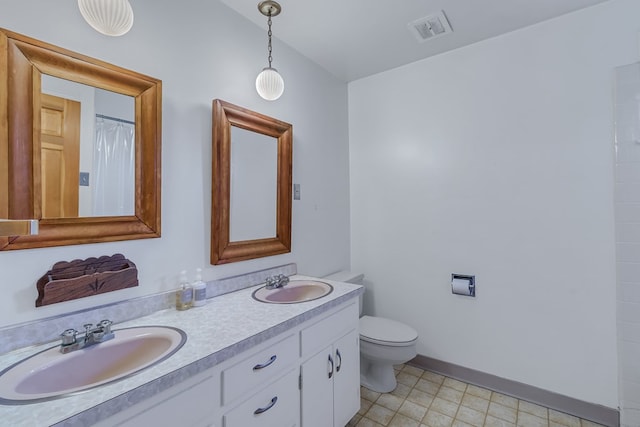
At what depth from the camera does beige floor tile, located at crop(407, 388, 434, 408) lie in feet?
6.43

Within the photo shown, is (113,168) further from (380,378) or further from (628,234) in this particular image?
(628,234)

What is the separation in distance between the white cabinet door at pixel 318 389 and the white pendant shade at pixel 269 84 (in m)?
1.41

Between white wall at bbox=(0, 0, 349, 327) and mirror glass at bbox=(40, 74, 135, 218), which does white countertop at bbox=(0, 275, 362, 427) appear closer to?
white wall at bbox=(0, 0, 349, 327)

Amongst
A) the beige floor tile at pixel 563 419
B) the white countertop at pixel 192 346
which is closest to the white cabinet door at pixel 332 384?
the white countertop at pixel 192 346

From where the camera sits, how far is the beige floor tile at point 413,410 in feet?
6.03

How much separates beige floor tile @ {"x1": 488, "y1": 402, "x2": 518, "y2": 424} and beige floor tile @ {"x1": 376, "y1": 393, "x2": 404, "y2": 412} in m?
0.55

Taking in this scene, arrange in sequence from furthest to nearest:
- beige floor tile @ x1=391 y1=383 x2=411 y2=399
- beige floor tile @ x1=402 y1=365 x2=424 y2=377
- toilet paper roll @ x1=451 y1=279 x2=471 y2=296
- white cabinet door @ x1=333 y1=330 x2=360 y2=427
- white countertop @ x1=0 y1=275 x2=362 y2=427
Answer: beige floor tile @ x1=402 y1=365 x2=424 y2=377
toilet paper roll @ x1=451 y1=279 x2=471 y2=296
beige floor tile @ x1=391 y1=383 x2=411 y2=399
white cabinet door @ x1=333 y1=330 x2=360 y2=427
white countertop @ x1=0 y1=275 x2=362 y2=427

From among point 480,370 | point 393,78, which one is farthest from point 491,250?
point 393,78

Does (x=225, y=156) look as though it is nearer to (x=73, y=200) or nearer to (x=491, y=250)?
(x=73, y=200)

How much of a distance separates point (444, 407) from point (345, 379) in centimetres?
79

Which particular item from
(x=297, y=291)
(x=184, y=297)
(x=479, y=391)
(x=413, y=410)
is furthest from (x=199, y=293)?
(x=479, y=391)

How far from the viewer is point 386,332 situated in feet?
6.82

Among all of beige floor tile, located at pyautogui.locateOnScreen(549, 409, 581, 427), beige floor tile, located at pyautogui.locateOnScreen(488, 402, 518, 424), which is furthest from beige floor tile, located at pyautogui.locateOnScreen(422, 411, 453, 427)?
beige floor tile, located at pyautogui.locateOnScreen(549, 409, 581, 427)

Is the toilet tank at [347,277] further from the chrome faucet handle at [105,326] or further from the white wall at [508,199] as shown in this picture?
the chrome faucet handle at [105,326]
